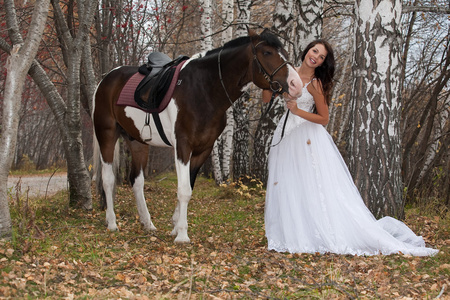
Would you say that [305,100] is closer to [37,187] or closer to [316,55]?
[316,55]

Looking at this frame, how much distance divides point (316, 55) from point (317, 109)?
0.58 metres

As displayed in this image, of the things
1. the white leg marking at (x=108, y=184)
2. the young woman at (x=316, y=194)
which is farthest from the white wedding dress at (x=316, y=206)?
the white leg marking at (x=108, y=184)

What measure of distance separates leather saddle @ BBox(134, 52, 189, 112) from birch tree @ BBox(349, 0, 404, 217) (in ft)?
7.62

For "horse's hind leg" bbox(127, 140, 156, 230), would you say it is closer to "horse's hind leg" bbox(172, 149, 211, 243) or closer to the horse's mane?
"horse's hind leg" bbox(172, 149, 211, 243)

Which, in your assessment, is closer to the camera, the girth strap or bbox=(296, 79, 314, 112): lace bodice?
bbox=(296, 79, 314, 112): lace bodice

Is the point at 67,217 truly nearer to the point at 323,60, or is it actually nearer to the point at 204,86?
the point at 204,86

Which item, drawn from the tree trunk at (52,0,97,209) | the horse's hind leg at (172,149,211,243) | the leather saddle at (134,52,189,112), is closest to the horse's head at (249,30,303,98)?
the leather saddle at (134,52,189,112)

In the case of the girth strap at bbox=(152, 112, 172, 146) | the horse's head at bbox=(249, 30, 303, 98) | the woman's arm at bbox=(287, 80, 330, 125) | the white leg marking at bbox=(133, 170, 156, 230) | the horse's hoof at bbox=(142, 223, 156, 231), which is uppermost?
the horse's head at bbox=(249, 30, 303, 98)

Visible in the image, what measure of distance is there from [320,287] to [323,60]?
2.56m

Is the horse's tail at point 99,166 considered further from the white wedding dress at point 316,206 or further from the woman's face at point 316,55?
the woman's face at point 316,55

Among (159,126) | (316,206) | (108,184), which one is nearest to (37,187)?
(108,184)

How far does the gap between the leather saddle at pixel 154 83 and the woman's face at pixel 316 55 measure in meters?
1.65

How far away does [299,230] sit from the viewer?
4582 millimetres

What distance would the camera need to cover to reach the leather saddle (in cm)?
520
